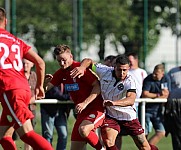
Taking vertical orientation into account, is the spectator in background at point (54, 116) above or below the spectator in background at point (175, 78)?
below

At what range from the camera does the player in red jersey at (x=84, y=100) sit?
10.6 meters

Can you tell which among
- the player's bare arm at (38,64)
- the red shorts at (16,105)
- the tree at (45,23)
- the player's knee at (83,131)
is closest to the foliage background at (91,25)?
the tree at (45,23)

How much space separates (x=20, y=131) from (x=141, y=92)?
5.34m

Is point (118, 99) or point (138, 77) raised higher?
point (138, 77)

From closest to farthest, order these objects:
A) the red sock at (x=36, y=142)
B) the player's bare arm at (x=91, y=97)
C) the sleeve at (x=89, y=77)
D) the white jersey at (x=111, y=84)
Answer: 1. the red sock at (x=36, y=142)
2. the player's bare arm at (x=91, y=97)
3. the sleeve at (x=89, y=77)
4. the white jersey at (x=111, y=84)

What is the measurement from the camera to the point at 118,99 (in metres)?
11.1

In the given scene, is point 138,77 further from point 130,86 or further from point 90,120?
point 90,120

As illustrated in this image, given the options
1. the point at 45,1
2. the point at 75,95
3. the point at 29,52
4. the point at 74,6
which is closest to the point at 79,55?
the point at 74,6

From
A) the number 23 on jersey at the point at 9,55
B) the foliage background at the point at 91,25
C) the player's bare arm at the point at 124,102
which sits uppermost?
the foliage background at the point at 91,25

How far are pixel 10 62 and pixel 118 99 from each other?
7.76 ft

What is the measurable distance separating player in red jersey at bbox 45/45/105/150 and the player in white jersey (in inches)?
7.3

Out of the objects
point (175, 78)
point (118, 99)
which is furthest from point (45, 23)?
point (118, 99)

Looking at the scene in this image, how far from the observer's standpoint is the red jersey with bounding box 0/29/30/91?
30.2ft

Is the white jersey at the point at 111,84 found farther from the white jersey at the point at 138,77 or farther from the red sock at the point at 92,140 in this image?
the white jersey at the point at 138,77
